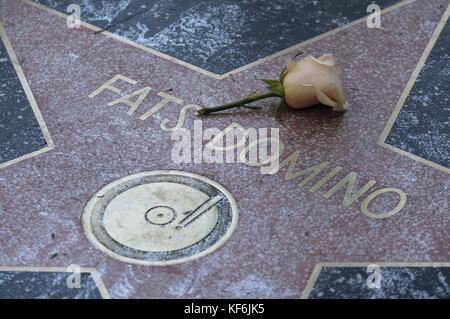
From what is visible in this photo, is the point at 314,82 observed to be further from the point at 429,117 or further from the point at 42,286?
the point at 42,286

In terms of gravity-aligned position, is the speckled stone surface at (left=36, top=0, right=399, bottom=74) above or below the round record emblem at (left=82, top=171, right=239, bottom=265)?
below

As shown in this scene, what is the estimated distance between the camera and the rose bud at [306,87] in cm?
246

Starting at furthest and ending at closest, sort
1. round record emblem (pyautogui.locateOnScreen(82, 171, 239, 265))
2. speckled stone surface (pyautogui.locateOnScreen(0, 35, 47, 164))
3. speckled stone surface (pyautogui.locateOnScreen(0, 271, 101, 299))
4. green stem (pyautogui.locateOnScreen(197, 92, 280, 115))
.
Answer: green stem (pyautogui.locateOnScreen(197, 92, 280, 115))
speckled stone surface (pyautogui.locateOnScreen(0, 35, 47, 164))
round record emblem (pyautogui.locateOnScreen(82, 171, 239, 265))
speckled stone surface (pyautogui.locateOnScreen(0, 271, 101, 299))

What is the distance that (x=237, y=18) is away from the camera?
9.71 ft

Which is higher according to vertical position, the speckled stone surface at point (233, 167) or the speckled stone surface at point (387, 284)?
the speckled stone surface at point (387, 284)

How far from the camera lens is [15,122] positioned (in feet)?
8.28

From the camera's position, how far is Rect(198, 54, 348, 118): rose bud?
96.9 inches

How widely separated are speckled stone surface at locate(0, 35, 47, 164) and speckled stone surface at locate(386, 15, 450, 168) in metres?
0.85

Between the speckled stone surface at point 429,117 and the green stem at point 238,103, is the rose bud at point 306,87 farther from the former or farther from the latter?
the speckled stone surface at point 429,117

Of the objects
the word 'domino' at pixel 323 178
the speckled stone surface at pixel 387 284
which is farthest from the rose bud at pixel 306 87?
the speckled stone surface at pixel 387 284

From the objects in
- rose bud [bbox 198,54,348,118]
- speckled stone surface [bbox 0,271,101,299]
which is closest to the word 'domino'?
rose bud [bbox 198,54,348,118]

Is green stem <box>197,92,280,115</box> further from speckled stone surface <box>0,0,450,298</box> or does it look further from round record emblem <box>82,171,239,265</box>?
round record emblem <box>82,171,239,265</box>

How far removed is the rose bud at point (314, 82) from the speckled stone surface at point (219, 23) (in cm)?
27
